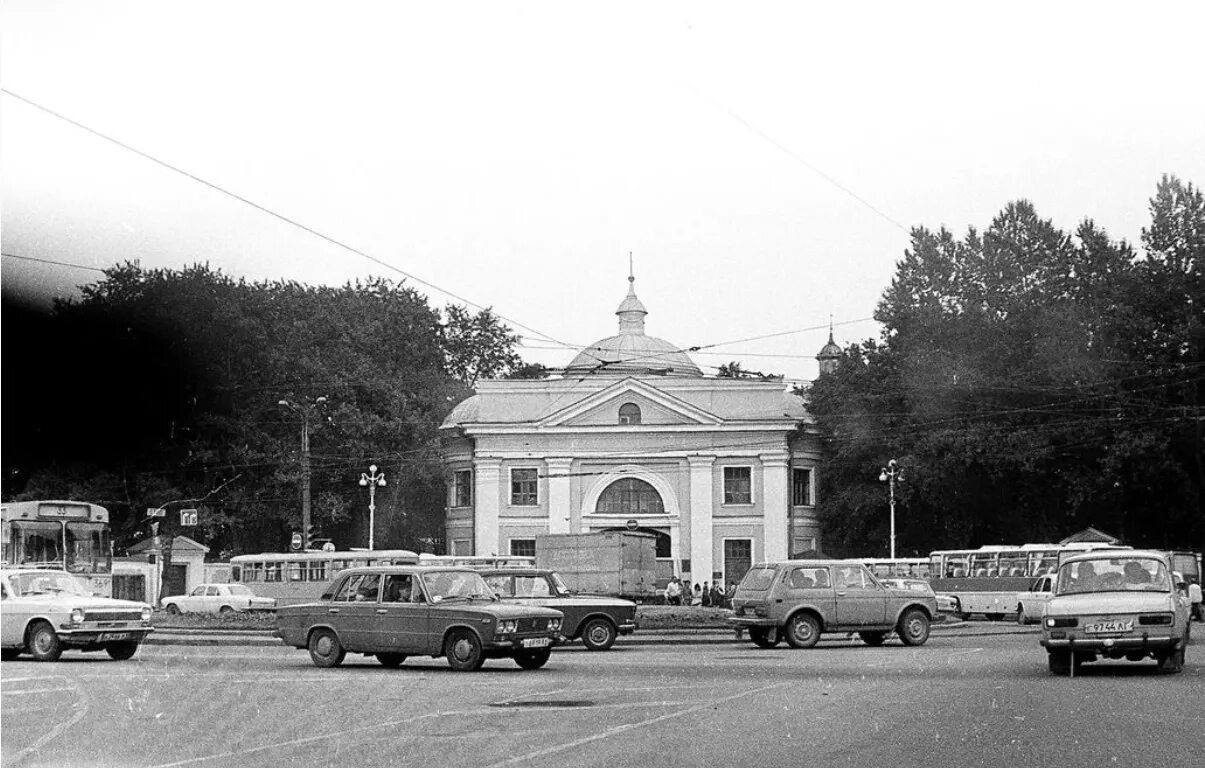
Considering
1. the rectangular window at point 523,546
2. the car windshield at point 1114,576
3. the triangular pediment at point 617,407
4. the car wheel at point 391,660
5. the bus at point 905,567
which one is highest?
the triangular pediment at point 617,407

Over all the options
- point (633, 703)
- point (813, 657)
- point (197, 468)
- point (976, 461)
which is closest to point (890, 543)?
point (976, 461)

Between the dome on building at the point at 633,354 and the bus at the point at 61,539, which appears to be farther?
the dome on building at the point at 633,354

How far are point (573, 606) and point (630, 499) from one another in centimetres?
3904

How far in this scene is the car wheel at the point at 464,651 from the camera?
20.0m

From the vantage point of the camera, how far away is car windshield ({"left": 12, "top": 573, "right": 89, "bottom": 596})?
2252 cm

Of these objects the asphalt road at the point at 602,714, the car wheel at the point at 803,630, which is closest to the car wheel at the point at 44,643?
the asphalt road at the point at 602,714

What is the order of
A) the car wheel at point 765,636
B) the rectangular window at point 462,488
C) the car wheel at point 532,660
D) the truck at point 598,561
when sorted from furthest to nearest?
the rectangular window at point 462,488 < the truck at point 598,561 < the car wheel at point 765,636 < the car wheel at point 532,660

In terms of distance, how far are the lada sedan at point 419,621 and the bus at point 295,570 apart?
25028 millimetres

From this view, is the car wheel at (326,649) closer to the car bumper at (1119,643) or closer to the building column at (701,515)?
the car bumper at (1119,643)

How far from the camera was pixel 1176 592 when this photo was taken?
19.1 meters

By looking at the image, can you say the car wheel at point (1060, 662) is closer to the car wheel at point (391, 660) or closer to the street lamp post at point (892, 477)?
the car wheel at point (391, 660)

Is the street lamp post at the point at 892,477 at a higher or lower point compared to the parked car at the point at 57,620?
higher

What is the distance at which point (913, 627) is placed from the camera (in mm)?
27219

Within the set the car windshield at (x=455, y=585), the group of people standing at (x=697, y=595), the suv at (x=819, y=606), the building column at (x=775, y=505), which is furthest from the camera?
the building column at (x=775, y=505)
